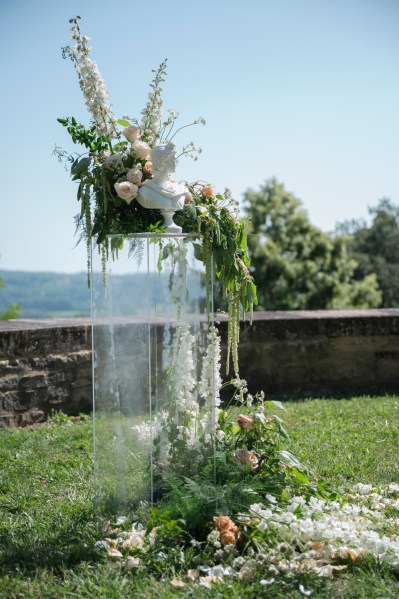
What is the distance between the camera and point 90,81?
134 inches

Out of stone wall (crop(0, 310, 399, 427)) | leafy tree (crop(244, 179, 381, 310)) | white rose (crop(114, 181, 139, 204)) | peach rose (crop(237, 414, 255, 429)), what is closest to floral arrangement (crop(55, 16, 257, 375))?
white rose (crop(114, 181, 139, 204))

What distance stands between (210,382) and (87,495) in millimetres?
999

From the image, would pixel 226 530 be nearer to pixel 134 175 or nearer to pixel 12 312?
pixel 134 175

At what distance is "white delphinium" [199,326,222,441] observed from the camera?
11.9 feet

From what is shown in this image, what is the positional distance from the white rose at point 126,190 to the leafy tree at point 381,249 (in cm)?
2736

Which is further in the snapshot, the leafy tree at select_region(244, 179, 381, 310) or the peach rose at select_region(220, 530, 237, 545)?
the leafy tree at select_region(244, 179, 381, 310)

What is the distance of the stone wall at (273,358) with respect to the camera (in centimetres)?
588

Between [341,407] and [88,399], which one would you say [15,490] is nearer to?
[88,399]

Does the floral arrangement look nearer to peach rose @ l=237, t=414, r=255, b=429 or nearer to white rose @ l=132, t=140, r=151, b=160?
white rose @ l=132, t=140, r=151, b=160

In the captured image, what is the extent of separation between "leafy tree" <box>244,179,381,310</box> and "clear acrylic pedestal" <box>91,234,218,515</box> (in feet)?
71.6

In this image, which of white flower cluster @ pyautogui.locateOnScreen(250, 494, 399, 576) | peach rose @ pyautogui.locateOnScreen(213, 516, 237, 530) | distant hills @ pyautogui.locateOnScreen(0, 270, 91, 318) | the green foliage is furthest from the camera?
distant hills @ pyautogui.locateOnScreen(0, 270, 91, 318)

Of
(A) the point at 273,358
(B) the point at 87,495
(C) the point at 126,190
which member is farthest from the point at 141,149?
(A) the point at 273,358

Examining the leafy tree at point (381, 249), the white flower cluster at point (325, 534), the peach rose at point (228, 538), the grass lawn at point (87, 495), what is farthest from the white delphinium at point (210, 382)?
the leafy tree at point (381, 249)

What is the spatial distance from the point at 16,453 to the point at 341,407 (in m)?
2.94
